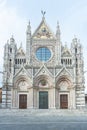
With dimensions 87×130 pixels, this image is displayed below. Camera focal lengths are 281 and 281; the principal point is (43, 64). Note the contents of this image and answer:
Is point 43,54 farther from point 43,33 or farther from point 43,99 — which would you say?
point 43,99

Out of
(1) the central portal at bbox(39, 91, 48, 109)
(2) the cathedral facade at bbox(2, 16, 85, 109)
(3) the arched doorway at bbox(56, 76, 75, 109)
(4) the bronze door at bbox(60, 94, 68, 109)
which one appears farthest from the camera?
(4) the bronze door at bbox(60, 94, 68, 109)

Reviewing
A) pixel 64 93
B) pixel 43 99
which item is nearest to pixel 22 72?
pixel 43 99

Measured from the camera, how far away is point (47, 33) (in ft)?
139

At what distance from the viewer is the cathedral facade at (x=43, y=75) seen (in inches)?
1542

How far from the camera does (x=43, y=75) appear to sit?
39.9 m

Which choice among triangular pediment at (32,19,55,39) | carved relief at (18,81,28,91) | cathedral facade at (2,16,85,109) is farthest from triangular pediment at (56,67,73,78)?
triangular pediment at (32,19,55,39)

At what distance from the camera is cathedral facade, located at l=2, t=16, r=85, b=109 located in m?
39.2

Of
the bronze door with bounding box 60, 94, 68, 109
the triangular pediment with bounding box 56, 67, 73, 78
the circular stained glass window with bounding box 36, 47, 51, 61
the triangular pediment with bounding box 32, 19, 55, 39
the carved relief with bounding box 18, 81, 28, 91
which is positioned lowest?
the bronze door with bounding box 60, 94, 68, 109

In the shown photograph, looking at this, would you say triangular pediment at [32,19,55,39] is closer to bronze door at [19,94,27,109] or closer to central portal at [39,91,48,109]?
central portal at [39,91,48,109]

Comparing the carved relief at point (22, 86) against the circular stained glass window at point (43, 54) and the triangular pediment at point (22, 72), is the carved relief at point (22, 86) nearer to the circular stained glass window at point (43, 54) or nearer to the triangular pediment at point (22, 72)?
the triangular pediment at point (22, 72)

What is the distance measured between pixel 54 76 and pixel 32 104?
197 inches

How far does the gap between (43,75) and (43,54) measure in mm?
3406
